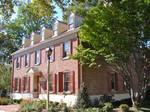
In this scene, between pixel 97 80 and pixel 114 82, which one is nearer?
pixel 97 80

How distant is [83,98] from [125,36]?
23.8ft

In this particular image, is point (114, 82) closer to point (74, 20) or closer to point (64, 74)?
point (64, 74)

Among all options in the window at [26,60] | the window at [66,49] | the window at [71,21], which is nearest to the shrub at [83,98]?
the window at [66,49]

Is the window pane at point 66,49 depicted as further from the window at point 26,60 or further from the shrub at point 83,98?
the window at point 26,60

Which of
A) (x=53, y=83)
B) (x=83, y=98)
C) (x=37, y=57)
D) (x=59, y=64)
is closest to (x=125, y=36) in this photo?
(x=83, y=98)

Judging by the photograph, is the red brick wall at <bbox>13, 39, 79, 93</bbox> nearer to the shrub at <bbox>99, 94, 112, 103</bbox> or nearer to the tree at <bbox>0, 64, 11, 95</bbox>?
the shrub at <bbox>99, 94, 112, 103</bbox>

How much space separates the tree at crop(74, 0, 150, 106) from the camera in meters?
18.6

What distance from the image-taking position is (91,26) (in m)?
20.0

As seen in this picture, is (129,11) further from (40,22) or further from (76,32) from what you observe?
(40,22)

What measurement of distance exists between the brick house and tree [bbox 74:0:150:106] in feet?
16.3

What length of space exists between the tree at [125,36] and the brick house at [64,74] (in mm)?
4976

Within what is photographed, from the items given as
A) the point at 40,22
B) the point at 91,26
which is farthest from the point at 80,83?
the point at 40,22

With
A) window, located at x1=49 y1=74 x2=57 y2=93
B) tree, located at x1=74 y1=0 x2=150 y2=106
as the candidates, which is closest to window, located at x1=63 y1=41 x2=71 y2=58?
window, located at x1=49 y1=74 x2=57 y2=93

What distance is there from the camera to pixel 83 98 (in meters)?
23.8
